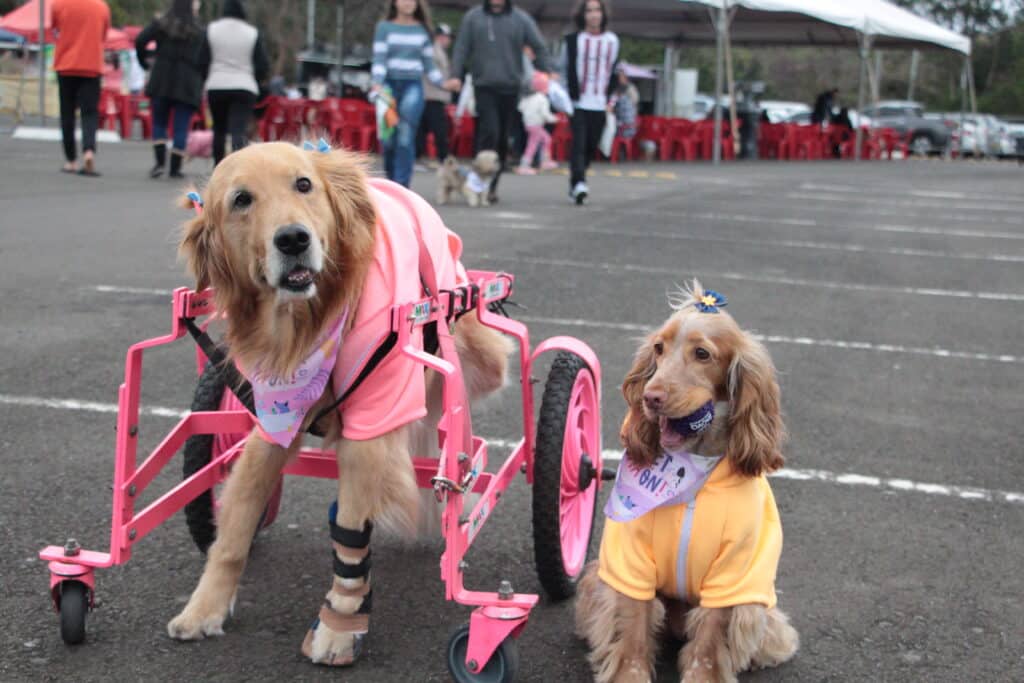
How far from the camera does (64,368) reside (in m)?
5.76

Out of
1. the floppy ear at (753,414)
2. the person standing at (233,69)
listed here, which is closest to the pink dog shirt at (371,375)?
the floppy ear at (753,414)

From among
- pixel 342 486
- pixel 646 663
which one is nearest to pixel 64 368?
pixel 342 486

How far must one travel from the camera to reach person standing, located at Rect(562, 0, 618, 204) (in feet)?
42.1

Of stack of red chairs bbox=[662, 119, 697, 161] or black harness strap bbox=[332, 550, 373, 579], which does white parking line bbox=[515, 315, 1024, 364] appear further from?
stack of red chairs bbox=[662, 119, 697, 161]

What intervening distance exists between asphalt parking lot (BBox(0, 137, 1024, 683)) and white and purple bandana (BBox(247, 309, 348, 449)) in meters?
0.61

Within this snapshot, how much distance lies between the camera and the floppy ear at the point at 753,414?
293 cm

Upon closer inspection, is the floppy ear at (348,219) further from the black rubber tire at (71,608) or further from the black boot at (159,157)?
the black boot at (159,157)

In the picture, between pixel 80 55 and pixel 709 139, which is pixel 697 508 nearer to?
pixel 80 55

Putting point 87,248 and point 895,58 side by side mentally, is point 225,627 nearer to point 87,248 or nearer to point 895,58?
point 87,248

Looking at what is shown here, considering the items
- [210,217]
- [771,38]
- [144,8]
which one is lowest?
[210,217]

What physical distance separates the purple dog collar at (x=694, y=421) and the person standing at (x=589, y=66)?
1034 cm

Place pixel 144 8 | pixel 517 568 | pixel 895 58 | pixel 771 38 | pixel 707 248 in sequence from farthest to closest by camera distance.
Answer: pixel 895 58, pixel 144 8, pixel 771 38, pixel 707 248, pixel 517 568

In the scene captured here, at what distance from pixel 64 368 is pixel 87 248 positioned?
3.76 m

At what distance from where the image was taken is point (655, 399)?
9.46 ft
